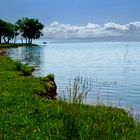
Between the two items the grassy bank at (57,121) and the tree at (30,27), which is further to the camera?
the tree at (30,27)

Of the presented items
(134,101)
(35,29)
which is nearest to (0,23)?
(35,29)

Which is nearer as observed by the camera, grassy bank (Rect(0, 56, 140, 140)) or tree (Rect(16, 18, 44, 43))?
grassy bank (Rect(0, 56, 140, 140))

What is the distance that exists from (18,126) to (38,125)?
741 mm

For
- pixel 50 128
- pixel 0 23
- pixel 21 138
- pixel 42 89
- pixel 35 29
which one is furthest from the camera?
pixel 35 29

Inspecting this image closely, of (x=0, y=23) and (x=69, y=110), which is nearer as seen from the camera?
(x=69, y=110)

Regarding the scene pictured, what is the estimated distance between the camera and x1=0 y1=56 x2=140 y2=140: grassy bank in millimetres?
12109

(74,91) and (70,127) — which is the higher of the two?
(74,91)

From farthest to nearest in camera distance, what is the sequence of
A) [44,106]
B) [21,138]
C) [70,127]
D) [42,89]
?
[42,89]
[44,106]
[21,138]
[70,127]

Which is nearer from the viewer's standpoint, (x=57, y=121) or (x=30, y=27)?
(x=57, y=121)

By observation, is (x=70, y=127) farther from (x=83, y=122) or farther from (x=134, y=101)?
(x=134, y=101)

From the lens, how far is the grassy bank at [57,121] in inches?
477

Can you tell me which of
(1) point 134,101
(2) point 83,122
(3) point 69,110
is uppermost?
(3) point 69,110

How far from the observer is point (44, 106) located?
60.9ft

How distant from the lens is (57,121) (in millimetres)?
15773
